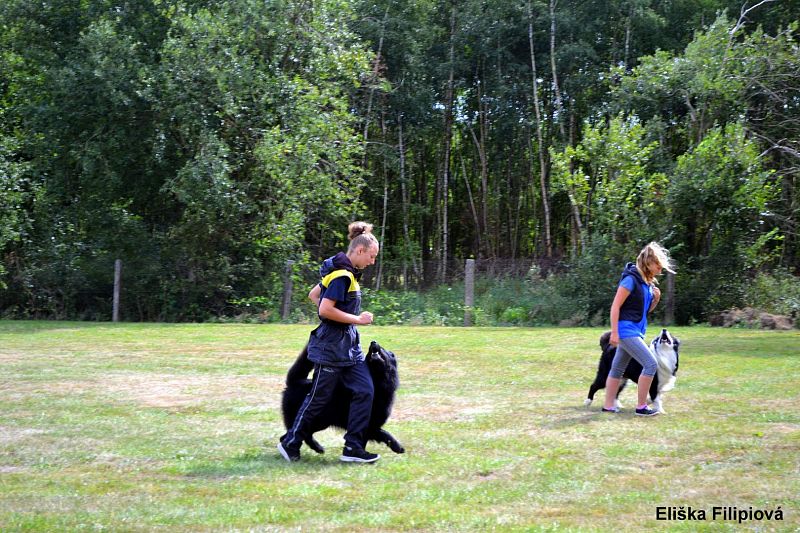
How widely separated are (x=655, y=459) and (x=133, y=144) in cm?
2203

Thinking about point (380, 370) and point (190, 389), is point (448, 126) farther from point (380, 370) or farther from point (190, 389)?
point (380, 370)

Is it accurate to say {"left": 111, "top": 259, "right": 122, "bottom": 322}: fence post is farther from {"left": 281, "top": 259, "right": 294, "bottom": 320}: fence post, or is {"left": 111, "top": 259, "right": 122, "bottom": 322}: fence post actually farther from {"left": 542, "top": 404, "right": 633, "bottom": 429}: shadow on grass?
{"left": 542, "top": 404, "right": 633, "bottom": 429}: shadow on grass

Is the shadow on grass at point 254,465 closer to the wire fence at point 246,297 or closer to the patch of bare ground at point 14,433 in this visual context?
the patch of bare ground at point 14,433

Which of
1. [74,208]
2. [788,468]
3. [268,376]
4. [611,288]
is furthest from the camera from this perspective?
[74,208]

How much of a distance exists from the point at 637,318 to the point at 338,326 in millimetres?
3454

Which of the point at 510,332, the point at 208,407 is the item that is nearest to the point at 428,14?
the point at 510,332

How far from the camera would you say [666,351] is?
880cm

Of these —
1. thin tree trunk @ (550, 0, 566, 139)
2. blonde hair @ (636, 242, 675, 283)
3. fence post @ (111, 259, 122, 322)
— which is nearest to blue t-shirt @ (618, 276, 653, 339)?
blonde hair @ (636, 242, 675, 283)

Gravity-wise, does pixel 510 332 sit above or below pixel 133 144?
below

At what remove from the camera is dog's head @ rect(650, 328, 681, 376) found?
8.73 m

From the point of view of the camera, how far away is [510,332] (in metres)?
19.8

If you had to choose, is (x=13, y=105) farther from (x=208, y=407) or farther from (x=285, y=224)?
(x=208, y=407)

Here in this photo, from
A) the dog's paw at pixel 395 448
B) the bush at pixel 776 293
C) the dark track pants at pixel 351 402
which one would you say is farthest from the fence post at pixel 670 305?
the dark track pants at pixel 351 402

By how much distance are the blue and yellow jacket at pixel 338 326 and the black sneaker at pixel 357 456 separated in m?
0.66
